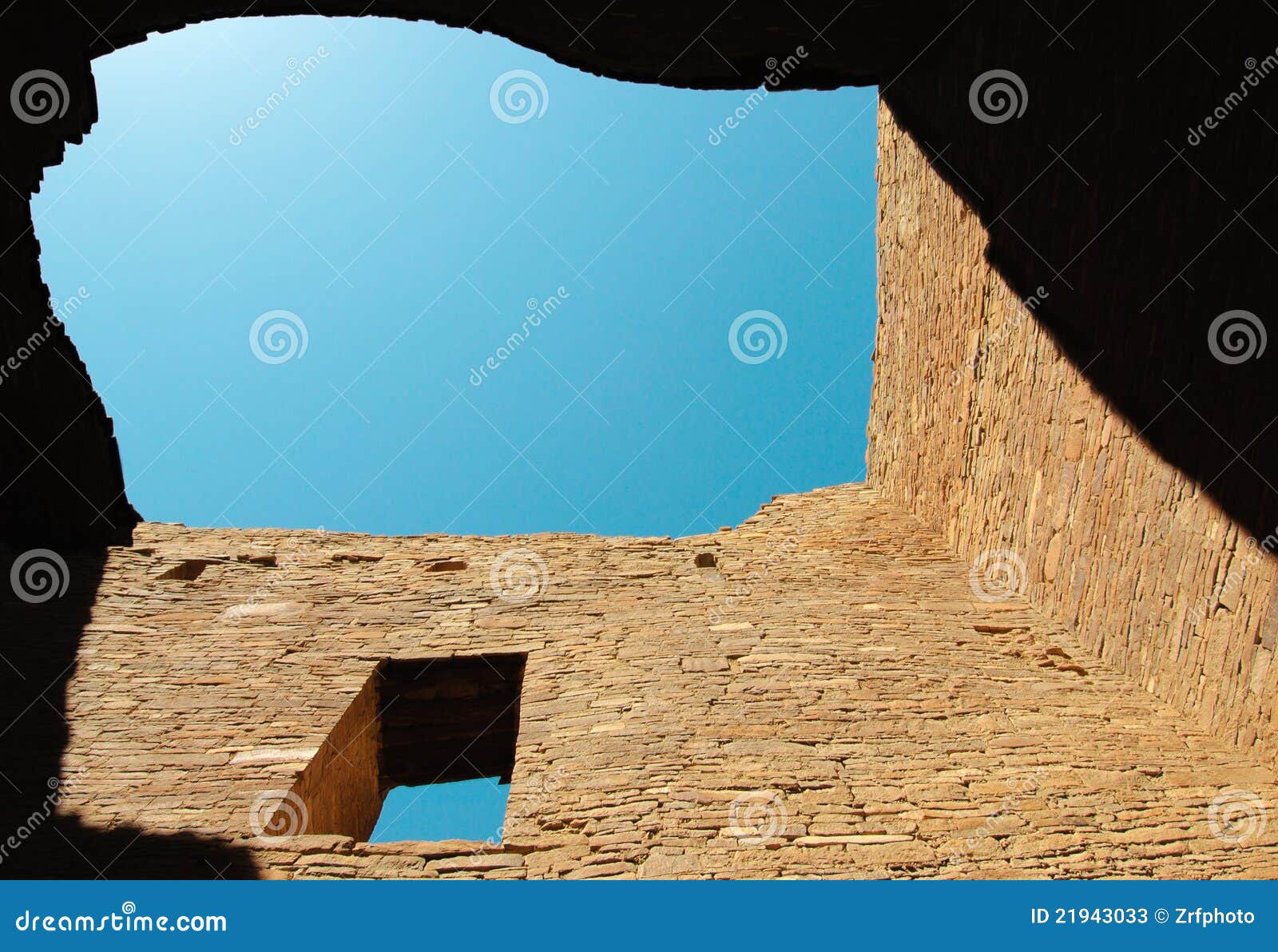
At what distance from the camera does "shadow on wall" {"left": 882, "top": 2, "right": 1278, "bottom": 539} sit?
17.5ft

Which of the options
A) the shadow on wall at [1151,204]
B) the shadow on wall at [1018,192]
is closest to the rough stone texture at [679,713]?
the shadow on wall at [1018,192]

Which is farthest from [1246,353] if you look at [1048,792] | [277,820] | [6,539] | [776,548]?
[6,539]

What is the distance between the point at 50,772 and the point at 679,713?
3.78 meters

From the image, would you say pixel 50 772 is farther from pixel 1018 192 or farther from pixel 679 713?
pixel 1018 192

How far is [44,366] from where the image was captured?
7871 mm

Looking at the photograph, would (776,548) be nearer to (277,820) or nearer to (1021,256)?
(1021,256)

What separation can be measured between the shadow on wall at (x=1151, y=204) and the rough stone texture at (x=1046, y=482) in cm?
28

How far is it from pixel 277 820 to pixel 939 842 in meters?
3.60

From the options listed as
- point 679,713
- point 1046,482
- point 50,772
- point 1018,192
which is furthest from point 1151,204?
point 50,772

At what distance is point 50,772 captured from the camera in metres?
5.30

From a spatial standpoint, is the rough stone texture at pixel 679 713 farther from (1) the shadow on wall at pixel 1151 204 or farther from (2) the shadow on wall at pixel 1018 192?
(1) the shadow on wall at pixel 1151 204

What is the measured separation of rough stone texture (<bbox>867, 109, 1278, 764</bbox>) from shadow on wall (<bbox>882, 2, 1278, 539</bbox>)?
10.9 inches

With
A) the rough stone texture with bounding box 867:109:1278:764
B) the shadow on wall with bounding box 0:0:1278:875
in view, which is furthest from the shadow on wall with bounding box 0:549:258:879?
the rough stone texture with bounding box 867:109:1278:764

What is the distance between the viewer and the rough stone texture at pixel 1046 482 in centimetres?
561
